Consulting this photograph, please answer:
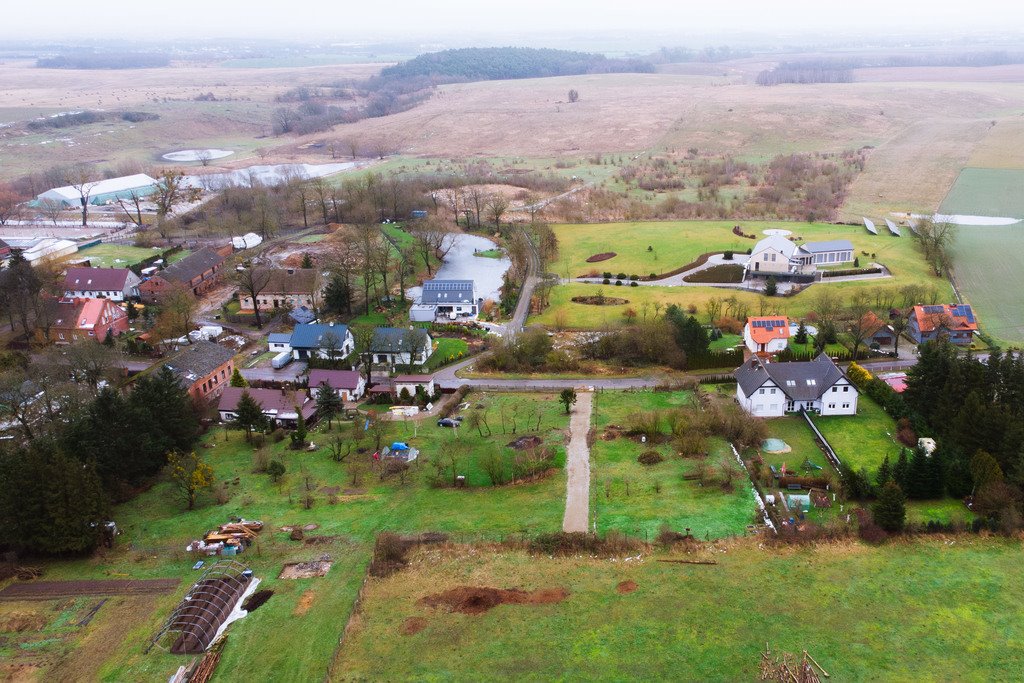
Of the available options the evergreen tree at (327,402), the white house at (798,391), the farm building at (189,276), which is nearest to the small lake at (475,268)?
the farm building at (189,276)

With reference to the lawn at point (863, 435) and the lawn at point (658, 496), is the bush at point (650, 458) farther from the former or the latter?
the lawn at point (863, 435)

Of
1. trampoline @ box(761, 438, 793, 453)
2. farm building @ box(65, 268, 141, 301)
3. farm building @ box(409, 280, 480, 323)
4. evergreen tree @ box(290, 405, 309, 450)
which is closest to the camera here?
trampoline @ box(761, 438, 793, 453)

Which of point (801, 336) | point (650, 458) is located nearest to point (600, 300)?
point (801, 336)

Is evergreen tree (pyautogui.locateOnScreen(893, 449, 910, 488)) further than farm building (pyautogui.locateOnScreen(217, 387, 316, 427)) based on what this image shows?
No

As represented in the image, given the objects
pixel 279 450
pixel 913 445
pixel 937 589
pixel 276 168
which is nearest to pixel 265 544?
pixel 279 450

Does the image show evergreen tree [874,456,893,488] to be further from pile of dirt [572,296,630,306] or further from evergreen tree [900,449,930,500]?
pile of dirt [572,296,630,306]

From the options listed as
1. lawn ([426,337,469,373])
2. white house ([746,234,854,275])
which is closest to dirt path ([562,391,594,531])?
lawn ([426,337,469,373])

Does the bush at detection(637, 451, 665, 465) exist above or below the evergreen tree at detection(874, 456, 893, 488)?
below
